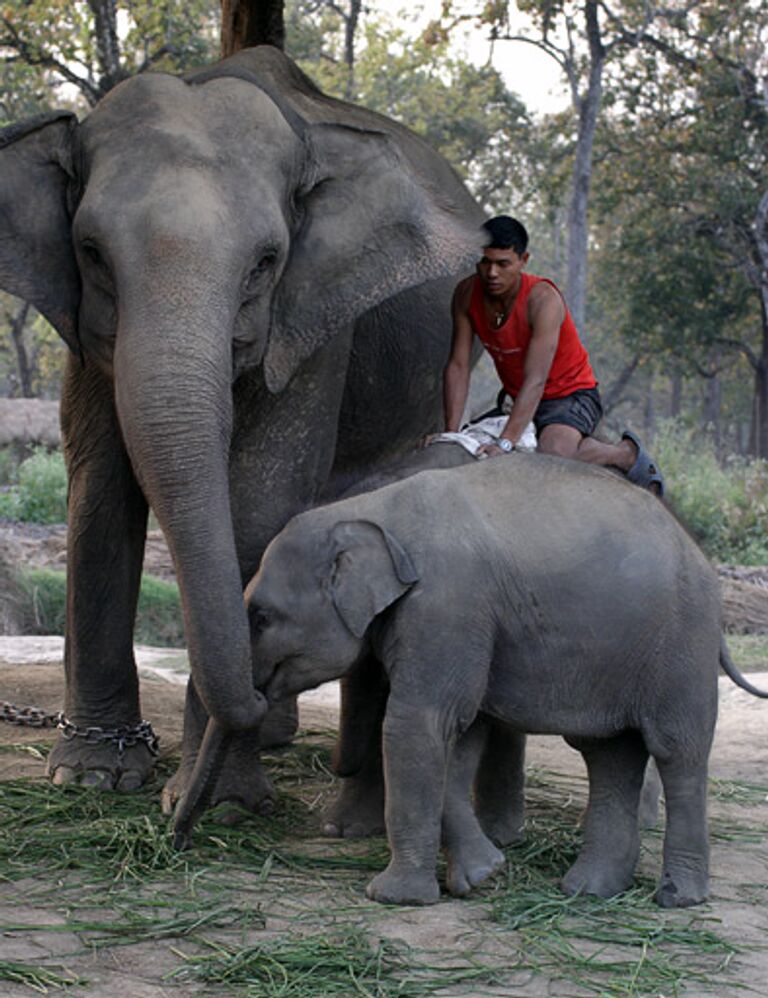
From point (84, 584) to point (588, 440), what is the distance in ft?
6.32

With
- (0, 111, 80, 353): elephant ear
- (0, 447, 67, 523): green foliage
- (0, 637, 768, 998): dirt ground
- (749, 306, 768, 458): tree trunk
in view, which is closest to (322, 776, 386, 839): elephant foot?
(0, 637, 768, 998): dirt ground

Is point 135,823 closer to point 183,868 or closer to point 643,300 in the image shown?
point 183,868

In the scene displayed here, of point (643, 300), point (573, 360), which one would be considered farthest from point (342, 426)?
point (643, 300)

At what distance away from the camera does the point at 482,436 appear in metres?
5.46

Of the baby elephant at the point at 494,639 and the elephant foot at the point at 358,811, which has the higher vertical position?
the baby elephant at the point at 494,639

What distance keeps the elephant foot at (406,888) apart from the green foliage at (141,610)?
25.6ft

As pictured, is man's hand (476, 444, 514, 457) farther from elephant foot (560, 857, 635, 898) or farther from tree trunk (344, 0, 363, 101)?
tree trunk (344, 0, 363, 101)

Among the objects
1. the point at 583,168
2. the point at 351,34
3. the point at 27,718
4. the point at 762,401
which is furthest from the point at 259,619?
the point at 762,401

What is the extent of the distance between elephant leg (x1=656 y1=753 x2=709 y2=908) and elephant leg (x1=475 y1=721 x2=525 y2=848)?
697mm

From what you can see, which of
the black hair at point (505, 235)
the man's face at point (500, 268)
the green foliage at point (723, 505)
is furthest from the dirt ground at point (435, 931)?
the green foliage at point (723, 505)

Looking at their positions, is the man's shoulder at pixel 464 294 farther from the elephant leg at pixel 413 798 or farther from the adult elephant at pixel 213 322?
the elephant leg at pixel 413 798

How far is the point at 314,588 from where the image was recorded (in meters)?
4.43

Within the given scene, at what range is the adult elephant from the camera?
174 inches

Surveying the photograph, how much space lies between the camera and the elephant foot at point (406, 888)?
432cm
